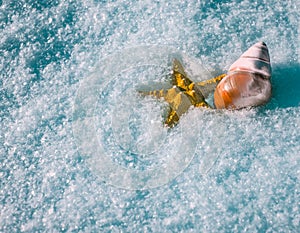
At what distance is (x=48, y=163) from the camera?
988mm

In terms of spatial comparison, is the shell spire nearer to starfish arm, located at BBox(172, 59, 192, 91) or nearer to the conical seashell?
the conical seashell

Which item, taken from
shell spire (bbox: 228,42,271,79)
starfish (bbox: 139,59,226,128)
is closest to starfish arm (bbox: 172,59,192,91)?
starfish (bbox: 139,59,226,128)

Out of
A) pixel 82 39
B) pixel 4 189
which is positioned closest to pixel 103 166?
pixel 4 189

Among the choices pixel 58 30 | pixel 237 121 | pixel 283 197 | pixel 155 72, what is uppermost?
pixel 58 30

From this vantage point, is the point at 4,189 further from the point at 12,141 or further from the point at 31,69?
the point at 31,69

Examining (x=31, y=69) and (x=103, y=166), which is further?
(x=31, y=69)

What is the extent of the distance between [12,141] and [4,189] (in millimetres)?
112

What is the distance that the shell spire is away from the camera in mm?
934

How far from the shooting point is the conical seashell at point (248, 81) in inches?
36.8

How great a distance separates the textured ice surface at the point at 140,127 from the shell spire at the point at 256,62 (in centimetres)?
8

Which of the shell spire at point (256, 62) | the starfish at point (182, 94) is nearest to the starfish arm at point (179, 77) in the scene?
the starfish at point (182, 94)

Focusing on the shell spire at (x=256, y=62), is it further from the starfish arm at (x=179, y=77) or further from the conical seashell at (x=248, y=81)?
the starfish arm at (x=179, y=77)

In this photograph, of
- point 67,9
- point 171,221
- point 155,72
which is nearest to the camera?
point 171,221

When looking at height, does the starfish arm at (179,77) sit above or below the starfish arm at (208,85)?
above
